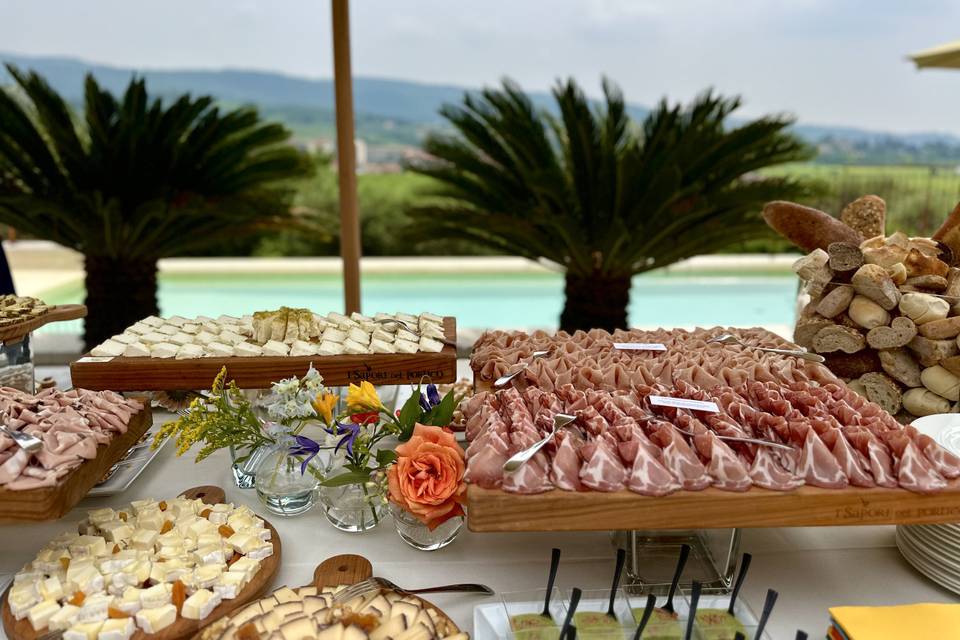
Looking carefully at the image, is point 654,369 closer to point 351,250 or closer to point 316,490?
point 316,490

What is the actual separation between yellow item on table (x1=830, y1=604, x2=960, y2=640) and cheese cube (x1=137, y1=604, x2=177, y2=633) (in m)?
0.87

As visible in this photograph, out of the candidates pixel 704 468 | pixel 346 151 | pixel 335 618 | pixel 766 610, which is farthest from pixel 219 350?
pixel 346 151

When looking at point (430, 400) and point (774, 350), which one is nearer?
point (430, 400)

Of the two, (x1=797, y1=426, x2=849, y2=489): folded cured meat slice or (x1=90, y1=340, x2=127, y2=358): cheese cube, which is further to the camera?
(x1=90, y1=340, x2=127, y2=358): cheese cube

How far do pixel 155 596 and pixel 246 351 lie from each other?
611 mm

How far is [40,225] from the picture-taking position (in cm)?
382

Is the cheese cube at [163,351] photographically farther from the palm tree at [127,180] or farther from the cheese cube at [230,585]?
the palm tree at [127,180]

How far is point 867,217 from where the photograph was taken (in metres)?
1.72

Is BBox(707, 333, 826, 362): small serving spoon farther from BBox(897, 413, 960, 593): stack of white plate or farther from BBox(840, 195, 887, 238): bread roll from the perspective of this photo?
→ BBox(840, 195, 887, 238): bread roll

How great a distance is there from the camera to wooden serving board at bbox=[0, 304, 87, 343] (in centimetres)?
149

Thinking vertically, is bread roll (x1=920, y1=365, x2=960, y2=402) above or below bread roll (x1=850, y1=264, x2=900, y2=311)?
below

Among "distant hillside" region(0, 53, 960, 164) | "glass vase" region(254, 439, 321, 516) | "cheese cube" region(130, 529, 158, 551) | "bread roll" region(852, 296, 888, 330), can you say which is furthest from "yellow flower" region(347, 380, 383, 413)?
"distant hillside" region(0, 53, 960, 164)

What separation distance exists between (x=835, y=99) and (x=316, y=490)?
19.0 metres

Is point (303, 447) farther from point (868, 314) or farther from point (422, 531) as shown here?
point (868, 314)
